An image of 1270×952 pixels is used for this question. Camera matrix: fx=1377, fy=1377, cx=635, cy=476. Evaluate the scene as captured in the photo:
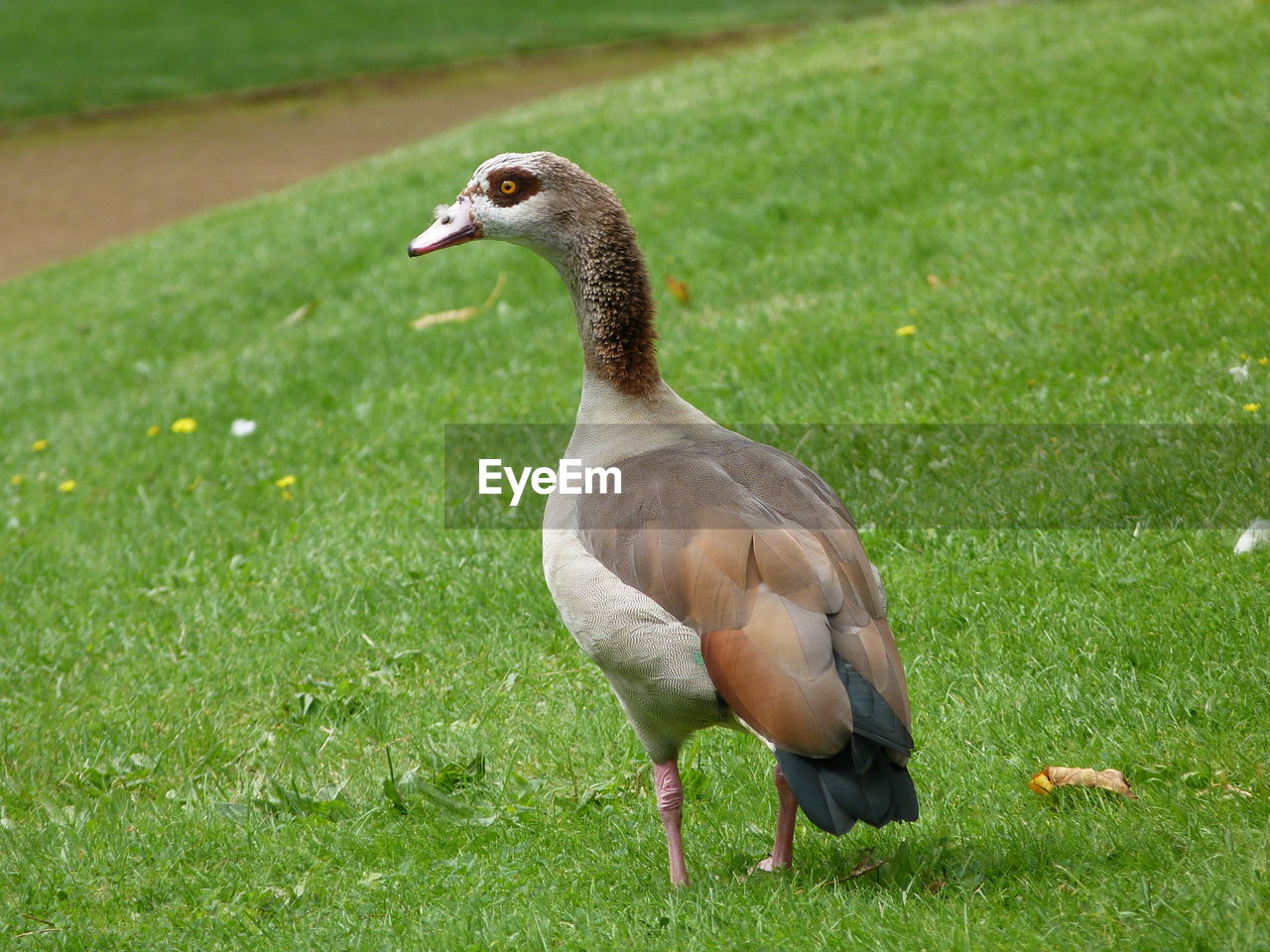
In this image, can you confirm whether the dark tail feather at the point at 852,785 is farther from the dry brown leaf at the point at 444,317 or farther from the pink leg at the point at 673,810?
the dry brown leaf at the point at 444,317

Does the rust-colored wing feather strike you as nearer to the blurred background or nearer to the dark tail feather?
the dark tail feather

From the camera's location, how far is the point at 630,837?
371 centimetres

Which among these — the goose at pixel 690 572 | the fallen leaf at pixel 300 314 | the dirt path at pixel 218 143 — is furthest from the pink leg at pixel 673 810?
the dirt path at pixel 218 143

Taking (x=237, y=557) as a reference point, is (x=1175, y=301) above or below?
above

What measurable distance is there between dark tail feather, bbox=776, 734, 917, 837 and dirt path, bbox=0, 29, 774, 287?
12768mm

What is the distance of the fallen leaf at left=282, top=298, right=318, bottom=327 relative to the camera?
908cm

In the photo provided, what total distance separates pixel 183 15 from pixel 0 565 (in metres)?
21.2

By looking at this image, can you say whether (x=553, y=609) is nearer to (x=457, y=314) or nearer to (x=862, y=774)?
(x=862, y=774)

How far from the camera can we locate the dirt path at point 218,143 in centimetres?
1518

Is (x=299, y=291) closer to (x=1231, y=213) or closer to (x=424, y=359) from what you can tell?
(x=424, y=359)

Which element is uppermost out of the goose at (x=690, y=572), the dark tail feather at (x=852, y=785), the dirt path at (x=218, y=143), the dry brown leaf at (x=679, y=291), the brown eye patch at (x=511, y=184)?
the brown eye patch at (x=511, y=184)

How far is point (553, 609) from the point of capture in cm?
503

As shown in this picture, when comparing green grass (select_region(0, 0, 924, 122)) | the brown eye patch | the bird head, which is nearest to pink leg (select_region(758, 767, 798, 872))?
the bird head

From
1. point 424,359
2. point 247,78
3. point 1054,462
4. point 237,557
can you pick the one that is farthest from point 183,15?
point 1054,462
